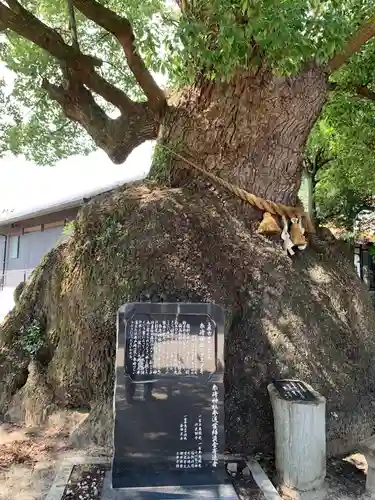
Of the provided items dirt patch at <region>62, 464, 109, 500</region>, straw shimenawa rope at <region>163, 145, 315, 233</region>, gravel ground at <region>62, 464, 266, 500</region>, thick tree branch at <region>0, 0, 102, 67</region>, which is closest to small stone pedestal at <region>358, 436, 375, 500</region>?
gravel ground at <region>62, 464, 266, 500</region>

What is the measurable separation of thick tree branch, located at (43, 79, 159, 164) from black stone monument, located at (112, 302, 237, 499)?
301 cm

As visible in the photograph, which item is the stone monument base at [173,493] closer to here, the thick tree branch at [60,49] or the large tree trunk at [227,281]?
the large tree trunk at [227,281]

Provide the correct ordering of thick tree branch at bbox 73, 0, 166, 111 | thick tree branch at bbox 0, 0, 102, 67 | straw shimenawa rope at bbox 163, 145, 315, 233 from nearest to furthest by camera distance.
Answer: straw shimenawa rope at bbox 163, 145, 315, 233 → thick tree branch at bbox 0, 0, 102, 67 → thick tree branch at bbox 73, 0, 166, 111

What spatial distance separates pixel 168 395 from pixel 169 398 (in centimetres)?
2

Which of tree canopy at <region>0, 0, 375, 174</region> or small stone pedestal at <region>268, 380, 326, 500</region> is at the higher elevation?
tree canopy at <region>0, 0, 375, 174</region>

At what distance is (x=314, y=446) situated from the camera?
3.32m

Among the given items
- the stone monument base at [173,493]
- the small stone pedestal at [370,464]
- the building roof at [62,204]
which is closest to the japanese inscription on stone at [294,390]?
the small stone pedestal at [370,464]

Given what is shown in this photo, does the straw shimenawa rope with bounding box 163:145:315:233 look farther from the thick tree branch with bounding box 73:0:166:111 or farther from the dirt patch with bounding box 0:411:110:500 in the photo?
the dirt patch with bounding box 0:411:110:500

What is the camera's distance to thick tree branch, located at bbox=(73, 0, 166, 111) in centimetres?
500

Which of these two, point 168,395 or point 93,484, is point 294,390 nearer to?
point 168,395

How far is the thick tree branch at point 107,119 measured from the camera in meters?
5.62

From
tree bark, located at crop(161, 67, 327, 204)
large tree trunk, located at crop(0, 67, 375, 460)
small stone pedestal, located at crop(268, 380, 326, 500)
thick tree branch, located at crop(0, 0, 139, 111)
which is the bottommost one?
small stone pedestal, located at crop(268, 380, 326, 500)

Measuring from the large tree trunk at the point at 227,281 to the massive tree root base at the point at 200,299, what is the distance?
0.04ft

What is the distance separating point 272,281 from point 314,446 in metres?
1.66
